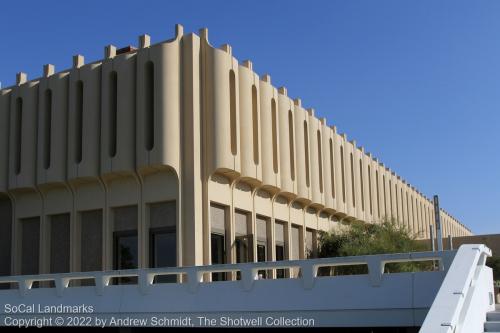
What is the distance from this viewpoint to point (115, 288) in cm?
1600

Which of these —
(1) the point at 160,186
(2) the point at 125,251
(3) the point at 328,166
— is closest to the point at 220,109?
(1) the point at 160,186

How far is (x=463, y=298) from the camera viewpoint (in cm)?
923

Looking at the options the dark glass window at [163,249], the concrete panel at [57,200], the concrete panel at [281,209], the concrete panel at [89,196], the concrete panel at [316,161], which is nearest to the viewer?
the dark glass window at [163,249]

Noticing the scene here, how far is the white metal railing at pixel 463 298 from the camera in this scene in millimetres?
8133

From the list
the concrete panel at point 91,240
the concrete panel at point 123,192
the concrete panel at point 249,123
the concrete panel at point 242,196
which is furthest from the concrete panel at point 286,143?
the concrete panel at point 91,240

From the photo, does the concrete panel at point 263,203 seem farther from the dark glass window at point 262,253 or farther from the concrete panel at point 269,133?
the dark glass window at point 262,253

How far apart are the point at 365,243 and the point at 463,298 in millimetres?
20577

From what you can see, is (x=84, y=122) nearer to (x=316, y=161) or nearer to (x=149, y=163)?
(x=149, y=163)

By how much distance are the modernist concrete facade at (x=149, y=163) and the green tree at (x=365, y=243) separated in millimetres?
2708

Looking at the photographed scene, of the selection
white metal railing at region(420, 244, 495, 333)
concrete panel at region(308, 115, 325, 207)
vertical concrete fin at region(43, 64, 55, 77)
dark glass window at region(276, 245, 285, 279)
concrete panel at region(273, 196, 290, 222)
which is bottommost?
white metal railing at region(420, 244, 495, 333)

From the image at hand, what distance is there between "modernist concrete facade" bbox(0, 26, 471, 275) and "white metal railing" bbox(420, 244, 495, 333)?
12624 millimetres

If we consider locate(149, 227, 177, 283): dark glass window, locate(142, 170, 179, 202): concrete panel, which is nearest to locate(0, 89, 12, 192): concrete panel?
locate(142, 170, 179, 202): concrete panel

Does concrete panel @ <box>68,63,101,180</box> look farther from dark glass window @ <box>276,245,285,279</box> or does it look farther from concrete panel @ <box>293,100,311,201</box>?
concrete panel @ <box>293,100,311,201</box>

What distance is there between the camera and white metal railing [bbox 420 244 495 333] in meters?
8.13
